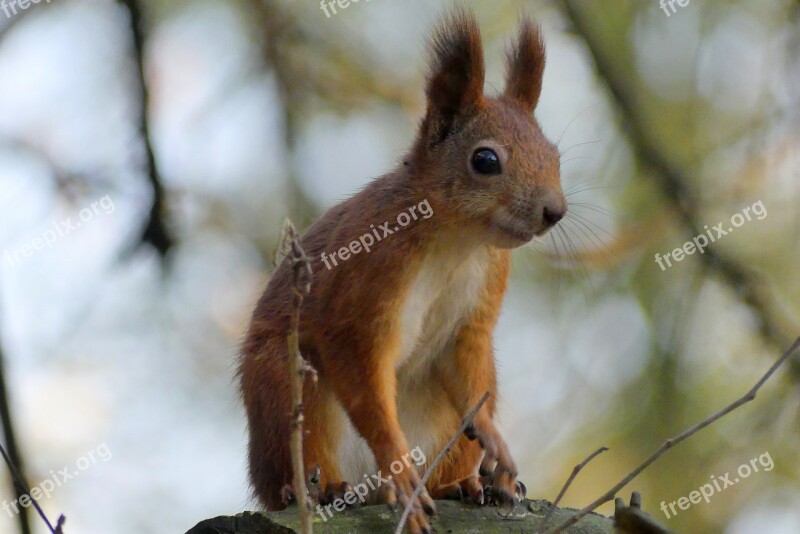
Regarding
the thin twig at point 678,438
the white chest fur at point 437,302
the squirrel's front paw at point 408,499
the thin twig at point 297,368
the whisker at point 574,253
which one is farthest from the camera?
the whisker at point 574,253

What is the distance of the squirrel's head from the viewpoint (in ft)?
10.2

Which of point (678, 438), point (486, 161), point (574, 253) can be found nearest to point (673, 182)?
point (574, 253)

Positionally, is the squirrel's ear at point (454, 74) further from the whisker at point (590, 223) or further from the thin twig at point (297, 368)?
the thin twig at point (297, 368)

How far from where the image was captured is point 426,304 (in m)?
3.37

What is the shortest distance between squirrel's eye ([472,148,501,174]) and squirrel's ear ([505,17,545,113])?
0.40 metres

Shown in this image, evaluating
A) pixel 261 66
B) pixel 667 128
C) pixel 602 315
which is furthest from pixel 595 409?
pixel 261 66

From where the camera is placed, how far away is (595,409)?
5309 millimetres

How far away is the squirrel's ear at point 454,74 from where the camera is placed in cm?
341

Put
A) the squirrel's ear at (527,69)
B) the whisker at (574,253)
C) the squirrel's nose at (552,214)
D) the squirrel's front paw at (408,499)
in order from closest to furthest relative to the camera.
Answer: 1. the squirrel's front paw at (408,499)
2. the squirrel's nose at (552,214)
3. the whisker at (574,253)
4. the squirrel's ear at (527,69)

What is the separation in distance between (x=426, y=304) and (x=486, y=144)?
21.2 inches

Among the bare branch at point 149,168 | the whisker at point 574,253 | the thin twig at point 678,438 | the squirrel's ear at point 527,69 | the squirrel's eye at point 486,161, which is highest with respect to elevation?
the bare branch at point 149,168

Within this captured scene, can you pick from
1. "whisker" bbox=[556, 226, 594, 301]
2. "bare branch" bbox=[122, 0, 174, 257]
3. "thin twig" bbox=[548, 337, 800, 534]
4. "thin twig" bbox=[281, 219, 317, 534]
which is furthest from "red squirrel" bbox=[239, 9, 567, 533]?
"bare branch" bbox=[122, 0, 174, 257]

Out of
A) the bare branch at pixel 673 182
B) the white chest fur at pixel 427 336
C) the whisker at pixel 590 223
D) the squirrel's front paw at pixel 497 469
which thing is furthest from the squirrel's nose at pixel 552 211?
the bare branch at pixel 673 182

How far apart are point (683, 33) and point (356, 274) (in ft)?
8.74
